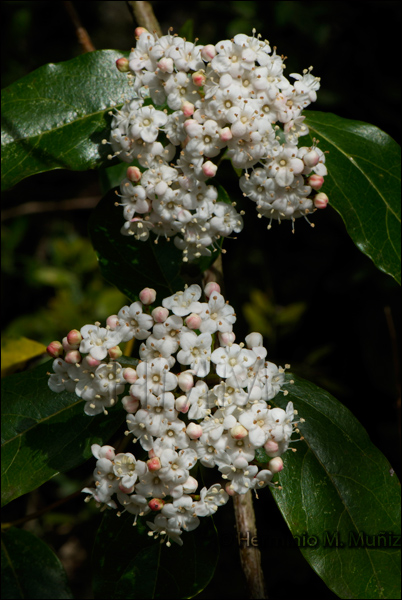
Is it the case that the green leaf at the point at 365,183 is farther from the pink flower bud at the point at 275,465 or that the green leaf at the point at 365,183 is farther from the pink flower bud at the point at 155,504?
the pink flower bud at the point at 155,504

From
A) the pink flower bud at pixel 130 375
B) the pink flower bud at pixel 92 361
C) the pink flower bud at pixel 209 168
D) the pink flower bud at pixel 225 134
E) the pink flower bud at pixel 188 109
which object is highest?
the pink flower bud at pixel 188 109

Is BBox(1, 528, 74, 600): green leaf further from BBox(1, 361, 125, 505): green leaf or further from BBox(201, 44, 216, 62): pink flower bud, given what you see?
BBox(201, 44, 216, 62): pink flower bud

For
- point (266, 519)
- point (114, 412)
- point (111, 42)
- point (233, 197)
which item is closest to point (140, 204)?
point (114, 412)

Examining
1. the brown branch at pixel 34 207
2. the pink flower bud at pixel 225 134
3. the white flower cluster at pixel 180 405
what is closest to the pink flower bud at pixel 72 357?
the white flower cluster at pixel 180 405

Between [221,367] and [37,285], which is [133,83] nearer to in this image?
[221,367]

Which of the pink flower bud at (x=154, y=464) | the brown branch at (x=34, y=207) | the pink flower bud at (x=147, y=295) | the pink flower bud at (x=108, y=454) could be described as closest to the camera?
the pink flower bud at (x=154, y=464)

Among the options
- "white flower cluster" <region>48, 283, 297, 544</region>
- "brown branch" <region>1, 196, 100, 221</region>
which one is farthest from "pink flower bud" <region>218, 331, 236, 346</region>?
"brown branch" <region>1, 196, 100, 221</region>
